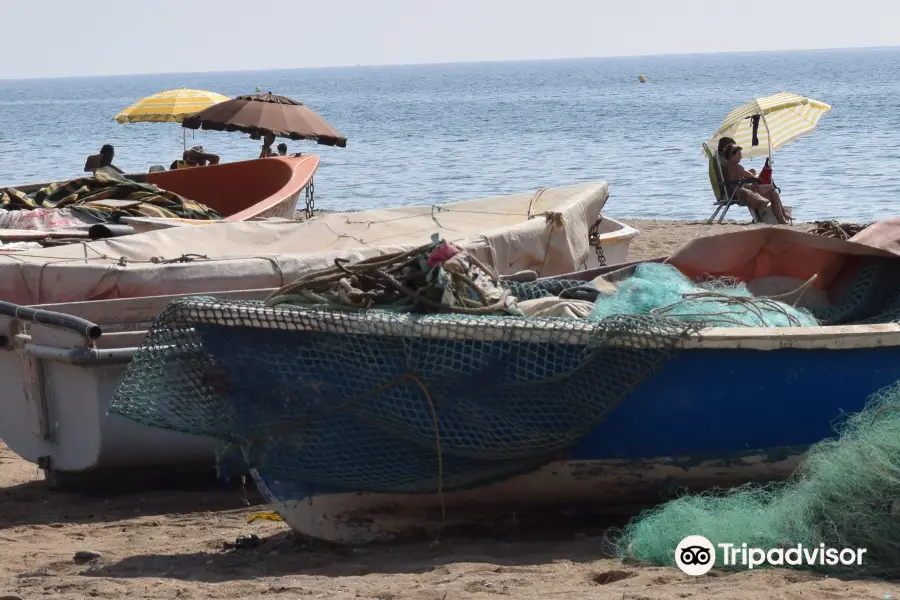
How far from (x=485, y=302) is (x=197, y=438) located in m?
1.86

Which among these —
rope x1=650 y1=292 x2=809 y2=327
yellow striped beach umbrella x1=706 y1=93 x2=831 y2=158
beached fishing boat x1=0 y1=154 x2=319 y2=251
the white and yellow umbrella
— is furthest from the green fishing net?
yellow striped beach umbrella x1=706 y1=93 x2=831 y2=158

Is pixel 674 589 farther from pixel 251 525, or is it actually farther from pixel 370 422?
pixel 251 525

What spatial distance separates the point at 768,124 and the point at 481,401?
1500 centimetres

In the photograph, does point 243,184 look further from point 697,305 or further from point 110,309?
Answer: point 697,305

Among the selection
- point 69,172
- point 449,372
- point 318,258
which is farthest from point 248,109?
point 69,172

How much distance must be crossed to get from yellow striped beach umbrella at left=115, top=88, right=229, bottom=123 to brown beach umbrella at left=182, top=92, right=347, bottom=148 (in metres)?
2.36

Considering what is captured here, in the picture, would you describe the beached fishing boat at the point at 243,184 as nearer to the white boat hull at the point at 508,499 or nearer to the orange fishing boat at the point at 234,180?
the orange fishing boat at the point at 234,180

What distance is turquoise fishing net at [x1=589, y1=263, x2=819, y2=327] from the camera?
5.38 meters

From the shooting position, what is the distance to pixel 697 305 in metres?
5.55

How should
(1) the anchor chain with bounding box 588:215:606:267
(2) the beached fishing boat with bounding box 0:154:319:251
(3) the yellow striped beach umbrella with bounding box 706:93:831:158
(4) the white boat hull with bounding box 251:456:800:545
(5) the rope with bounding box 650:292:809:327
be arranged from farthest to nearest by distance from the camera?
1. (3) the yellow striped beach umbrella with bounding box 706:93:831:158
2. (2) the beached fishing boat with bounding box 0:154:319:251
3. (1) the anchor chain with bounding box 588:215:606:267
4. (5) the rope with bounding box 650:292:809:327
5. (4) the white boat hull with bounding box 251:456:800:545

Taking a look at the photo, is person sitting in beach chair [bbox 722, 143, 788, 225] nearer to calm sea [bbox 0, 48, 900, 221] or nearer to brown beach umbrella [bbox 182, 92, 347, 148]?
calm sea [bbox 0, 48, 900, 221]

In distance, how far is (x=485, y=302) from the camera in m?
5.37

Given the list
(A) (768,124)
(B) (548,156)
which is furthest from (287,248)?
(B) (548,156)

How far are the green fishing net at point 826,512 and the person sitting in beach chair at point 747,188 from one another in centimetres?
1198
